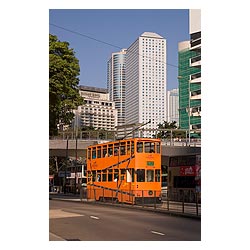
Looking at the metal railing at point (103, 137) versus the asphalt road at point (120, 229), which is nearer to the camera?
the asphalt road at point (120, 229)

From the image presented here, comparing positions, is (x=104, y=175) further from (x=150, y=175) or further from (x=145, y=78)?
(x=145, y=78)

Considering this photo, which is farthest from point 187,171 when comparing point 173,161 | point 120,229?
point 120,229

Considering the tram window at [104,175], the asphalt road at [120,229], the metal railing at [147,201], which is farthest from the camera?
the tram window at [104,175]

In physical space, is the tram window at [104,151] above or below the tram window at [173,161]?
above

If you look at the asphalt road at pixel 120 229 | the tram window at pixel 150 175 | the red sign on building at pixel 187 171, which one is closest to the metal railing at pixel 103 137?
the red sign on building at pixel 187 171

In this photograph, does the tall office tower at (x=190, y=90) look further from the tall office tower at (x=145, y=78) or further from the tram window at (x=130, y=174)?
the tall office tower at (x=145, y=78)
